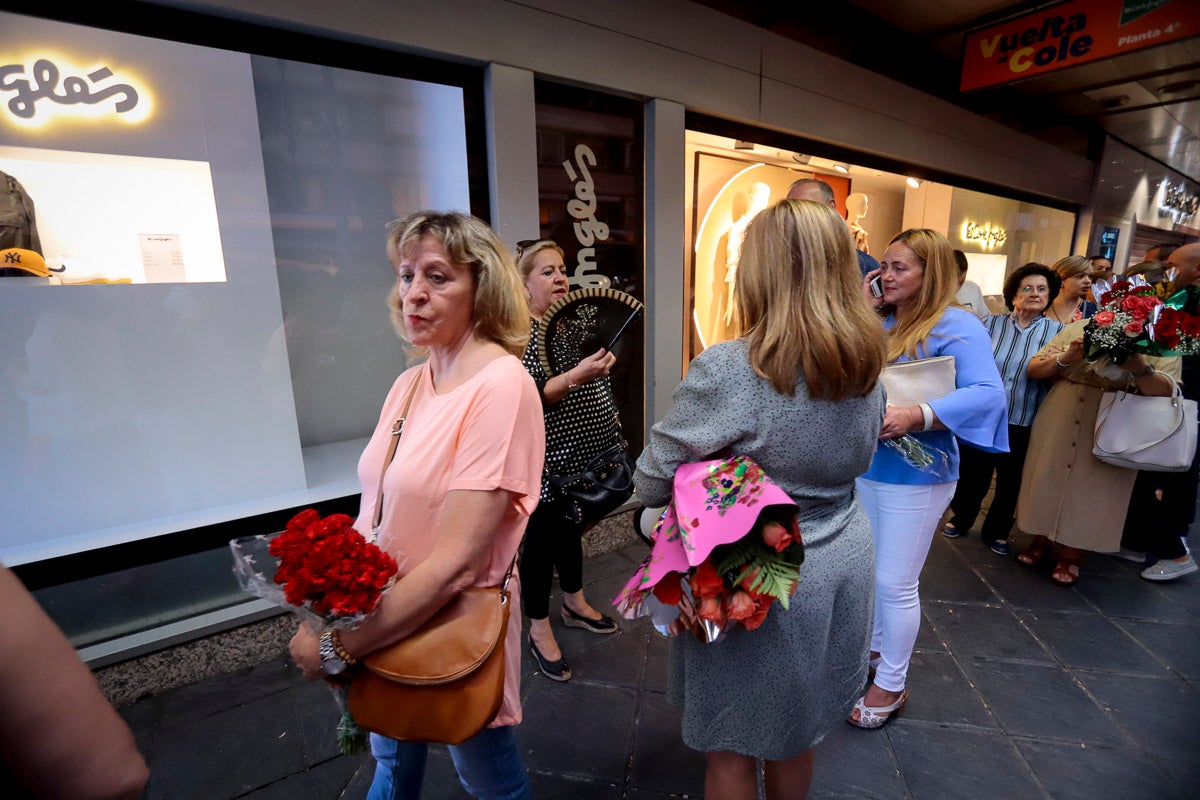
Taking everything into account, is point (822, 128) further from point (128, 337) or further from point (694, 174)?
point (128, 337)

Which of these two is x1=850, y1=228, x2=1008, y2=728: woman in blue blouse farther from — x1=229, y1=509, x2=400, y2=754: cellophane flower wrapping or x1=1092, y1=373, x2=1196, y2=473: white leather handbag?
x1=1092, y1=373, x2=1196, y2=473: white leather handbag

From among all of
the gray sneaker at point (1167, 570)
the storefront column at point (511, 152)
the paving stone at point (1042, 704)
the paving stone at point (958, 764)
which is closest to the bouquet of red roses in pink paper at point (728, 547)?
the paving stone at point (958, 764)

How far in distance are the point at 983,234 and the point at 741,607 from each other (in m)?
8.85

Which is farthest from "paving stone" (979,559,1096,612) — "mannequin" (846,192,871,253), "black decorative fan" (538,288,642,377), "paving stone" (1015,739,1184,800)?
"mannequin" (846,192,871,253)

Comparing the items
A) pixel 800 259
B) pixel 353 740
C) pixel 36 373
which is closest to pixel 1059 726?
pixel 800 259

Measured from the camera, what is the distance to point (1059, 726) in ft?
8.01

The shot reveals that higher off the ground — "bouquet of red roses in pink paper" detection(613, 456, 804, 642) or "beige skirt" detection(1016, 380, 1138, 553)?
"bouquet of red roses in pink paper" detection(613, 456, 804, 642)

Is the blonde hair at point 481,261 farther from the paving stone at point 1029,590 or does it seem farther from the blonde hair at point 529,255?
the paving stone at point 1029,590

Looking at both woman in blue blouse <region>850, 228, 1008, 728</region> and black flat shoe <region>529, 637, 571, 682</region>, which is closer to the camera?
woman in blue blouse <region>850, 228, 1008, 728</region>

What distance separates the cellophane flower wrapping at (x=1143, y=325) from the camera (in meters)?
2.76

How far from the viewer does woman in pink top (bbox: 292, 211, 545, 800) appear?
4.01 ft

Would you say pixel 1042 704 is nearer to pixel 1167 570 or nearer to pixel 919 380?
pixel 919 380

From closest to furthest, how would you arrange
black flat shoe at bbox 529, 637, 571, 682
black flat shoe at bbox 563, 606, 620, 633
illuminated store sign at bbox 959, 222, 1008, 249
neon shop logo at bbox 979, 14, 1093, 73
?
black flat shoe at bbox 529, 637, 571, 682
black flat shoe at bbox 563, 606, 620, 633
neon shop logo at bbox 979, 14, 1093, 73
illuminated store sign at bbox 959, 222, 1008, 249

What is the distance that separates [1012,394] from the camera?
13.1ft
